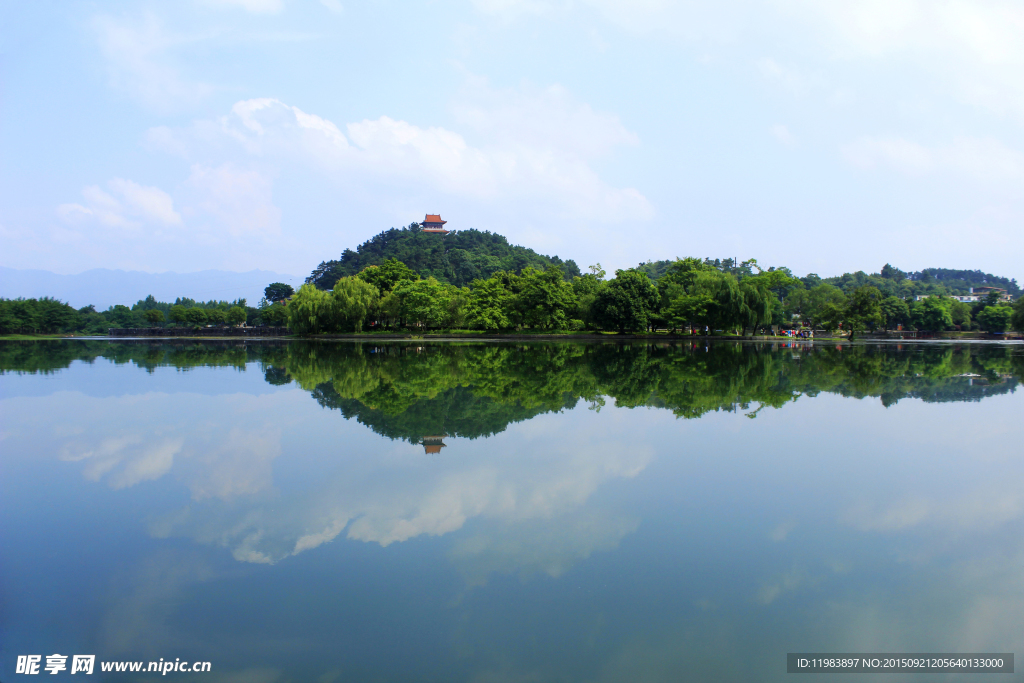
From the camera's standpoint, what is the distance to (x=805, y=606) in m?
3.89

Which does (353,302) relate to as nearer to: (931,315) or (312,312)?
(312,312)

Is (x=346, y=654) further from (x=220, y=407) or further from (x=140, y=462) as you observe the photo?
(x=220, y=407)

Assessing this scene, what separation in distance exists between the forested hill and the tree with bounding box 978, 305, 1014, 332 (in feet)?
166

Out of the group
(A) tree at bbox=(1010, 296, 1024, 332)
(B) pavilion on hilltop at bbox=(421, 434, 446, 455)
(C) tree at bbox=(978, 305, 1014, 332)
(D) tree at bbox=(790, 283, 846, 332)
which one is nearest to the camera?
(B) pavilion on hilltop at bbox=(421, 434, 446, 455)

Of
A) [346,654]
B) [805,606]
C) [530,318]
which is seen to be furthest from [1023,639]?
[530,318]

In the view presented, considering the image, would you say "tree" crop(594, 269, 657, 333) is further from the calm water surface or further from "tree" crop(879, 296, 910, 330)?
the calm water surface

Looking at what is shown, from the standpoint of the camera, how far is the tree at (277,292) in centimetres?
Answer: 9025

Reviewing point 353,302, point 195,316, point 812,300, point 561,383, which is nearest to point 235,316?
point 195,316

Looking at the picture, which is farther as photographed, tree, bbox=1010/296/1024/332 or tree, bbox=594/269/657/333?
tree, bbox=1010/296/1024/332

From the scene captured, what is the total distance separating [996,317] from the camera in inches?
2420

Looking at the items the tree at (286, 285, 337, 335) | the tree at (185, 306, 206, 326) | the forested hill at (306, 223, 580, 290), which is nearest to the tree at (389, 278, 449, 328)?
the tree at (286, 285, 337, 335)

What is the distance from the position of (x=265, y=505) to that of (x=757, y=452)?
19.9 feet

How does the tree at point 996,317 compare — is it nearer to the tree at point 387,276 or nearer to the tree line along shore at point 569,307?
the tree line along shore at point 569,307

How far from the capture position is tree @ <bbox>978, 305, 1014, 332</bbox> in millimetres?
61281
